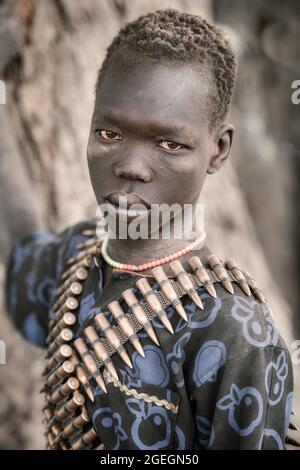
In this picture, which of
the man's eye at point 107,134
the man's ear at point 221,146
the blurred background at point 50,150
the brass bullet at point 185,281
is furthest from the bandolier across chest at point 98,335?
the blurred background at point 50,150

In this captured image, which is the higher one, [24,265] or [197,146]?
[197,146]

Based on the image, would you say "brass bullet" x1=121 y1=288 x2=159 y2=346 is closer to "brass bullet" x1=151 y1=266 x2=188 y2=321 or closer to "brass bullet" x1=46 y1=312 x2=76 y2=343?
"brass bullet" x1=151 y1=266 x2=188 y2=321

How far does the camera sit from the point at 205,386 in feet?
5.46

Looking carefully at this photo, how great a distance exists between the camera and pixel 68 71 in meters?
3.23

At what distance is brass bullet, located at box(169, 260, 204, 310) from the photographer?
1.72 metres

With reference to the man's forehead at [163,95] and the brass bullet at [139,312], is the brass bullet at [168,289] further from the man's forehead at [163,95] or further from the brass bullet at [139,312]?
the man's forehead at [163,95]

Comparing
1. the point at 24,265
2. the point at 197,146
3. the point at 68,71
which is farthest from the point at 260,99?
the point at 197,146

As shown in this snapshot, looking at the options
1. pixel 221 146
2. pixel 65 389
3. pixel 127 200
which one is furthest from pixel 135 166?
pixel 65 389

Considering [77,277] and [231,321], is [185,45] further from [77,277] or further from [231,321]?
[77,277]

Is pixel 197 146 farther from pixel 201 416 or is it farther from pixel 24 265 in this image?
pixel 24 265

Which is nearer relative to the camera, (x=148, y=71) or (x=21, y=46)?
(x=148, y=71)

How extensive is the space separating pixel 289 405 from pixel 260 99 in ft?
16.6

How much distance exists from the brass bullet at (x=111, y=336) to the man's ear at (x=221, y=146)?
601mm

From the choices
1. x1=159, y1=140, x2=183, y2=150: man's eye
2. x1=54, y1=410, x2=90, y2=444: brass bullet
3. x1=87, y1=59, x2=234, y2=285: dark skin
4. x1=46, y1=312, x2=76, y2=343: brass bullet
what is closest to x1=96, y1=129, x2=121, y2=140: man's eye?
x1=87, y1=59, x2=234, y2=285: dark skin
